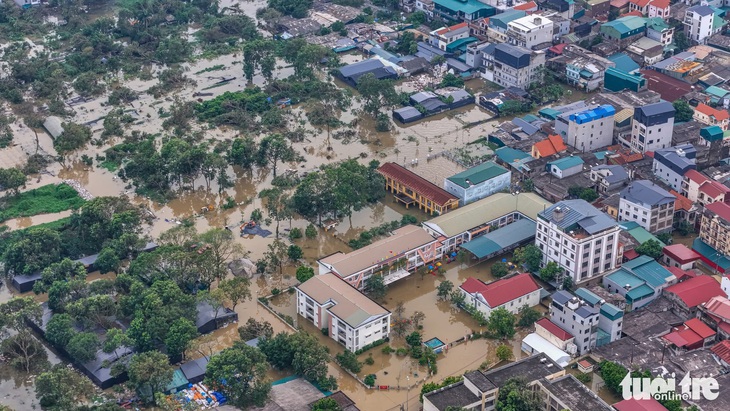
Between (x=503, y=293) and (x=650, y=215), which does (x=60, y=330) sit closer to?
(x=503, y=293)

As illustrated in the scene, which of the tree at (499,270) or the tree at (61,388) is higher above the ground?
the tree at (61,388)

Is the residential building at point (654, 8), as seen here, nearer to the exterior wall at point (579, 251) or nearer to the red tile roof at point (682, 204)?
the red tile roof at point (682, 204)

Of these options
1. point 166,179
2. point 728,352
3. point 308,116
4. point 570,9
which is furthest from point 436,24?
point 728,352

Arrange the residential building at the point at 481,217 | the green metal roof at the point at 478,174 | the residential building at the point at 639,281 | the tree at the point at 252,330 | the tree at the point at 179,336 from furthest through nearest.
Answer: the green metal roof at the point at 478,174 < the residential building at the point at 481,217 < the residential building at the point at 639,281 < the tree at the point at 252,330 < the tree at the point at 179,336

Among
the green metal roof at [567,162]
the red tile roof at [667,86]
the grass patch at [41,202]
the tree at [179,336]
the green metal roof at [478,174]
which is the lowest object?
the red tile roof at [667,86]

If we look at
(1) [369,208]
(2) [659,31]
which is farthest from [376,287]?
(2) [659,31]

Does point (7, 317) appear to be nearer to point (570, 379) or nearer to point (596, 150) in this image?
point (570, 379)

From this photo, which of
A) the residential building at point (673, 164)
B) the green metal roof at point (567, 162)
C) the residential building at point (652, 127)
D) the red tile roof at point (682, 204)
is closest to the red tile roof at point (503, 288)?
the red tile roof at point (682, 204)
